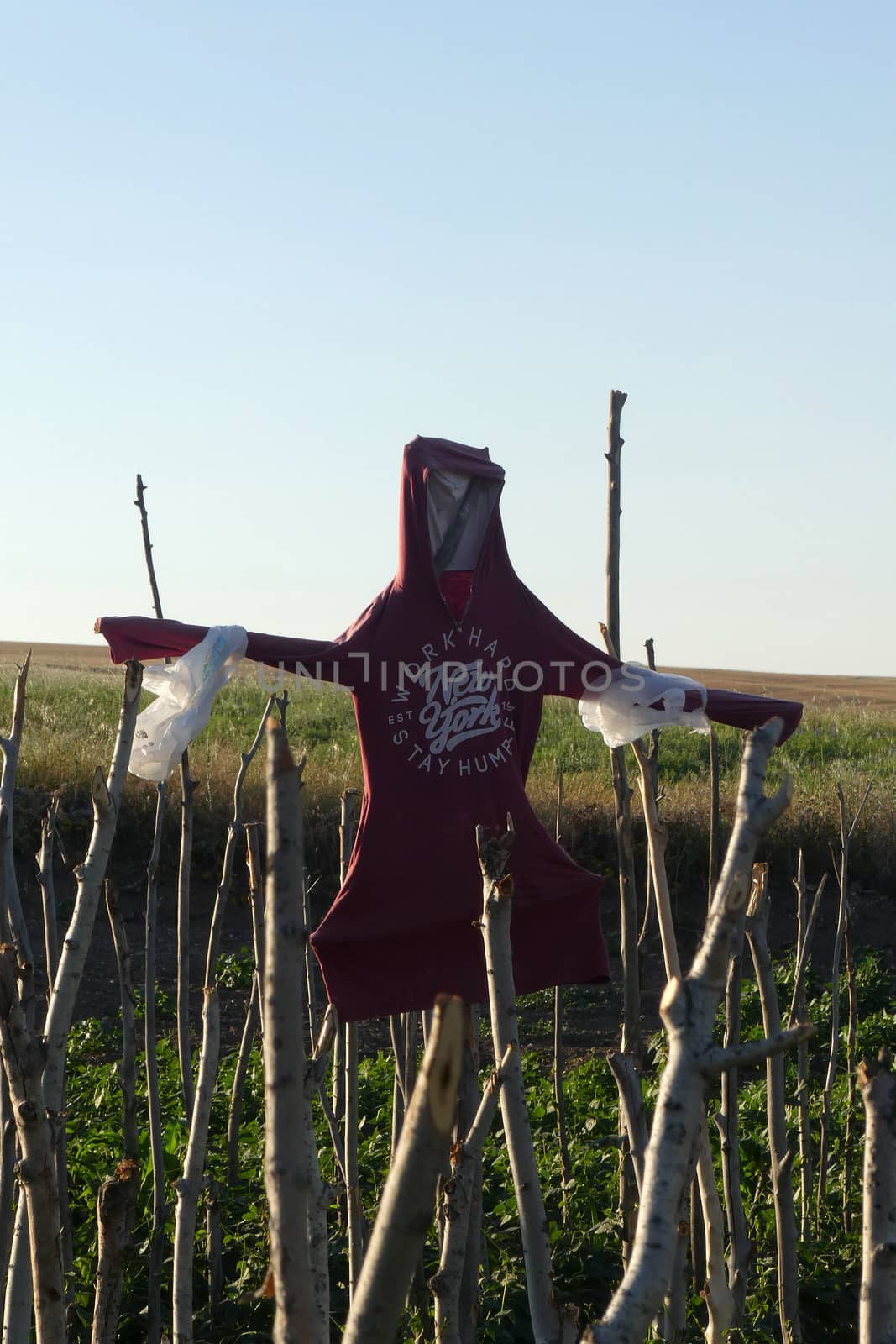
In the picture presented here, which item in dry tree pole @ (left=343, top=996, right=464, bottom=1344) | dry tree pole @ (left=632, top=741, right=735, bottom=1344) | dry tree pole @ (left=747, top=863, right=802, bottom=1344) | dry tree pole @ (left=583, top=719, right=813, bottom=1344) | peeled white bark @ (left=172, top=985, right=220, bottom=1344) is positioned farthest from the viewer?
dry tree pole @ (left=747, top=863, right=802, bottom=1344)

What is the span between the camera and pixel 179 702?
7.91 ft

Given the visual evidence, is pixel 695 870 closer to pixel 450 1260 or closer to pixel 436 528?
pixel 436 528

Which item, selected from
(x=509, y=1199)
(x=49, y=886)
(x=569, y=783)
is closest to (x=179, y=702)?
(x=49, y=886)

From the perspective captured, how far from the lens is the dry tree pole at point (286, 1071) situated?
24.2 inches

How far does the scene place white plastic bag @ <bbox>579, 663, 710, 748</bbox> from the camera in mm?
2652

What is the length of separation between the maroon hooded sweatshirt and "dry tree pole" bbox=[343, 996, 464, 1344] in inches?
75.2

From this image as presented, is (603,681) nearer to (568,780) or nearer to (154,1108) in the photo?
(154,1108)

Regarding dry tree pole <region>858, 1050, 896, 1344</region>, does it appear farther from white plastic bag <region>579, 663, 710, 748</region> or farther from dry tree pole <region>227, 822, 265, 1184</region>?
white plastic bag <region>579, 663, 710, 748</region>

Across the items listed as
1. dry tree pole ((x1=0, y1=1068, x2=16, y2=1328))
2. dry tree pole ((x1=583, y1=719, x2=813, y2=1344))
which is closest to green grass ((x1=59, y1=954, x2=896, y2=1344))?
dry tree pole ((x1=0, y1=1068, x2=16, y2=1328))

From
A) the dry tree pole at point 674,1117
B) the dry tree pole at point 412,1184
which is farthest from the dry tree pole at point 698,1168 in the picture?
the dry tree pole at point 412,1184

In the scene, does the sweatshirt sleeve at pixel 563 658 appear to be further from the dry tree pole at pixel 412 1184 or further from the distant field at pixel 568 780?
the distant field at pixel 568 780

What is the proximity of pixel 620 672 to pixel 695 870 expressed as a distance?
18.8 feet

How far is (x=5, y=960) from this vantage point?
117 centimetres

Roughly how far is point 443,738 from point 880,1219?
1759 millimetres
